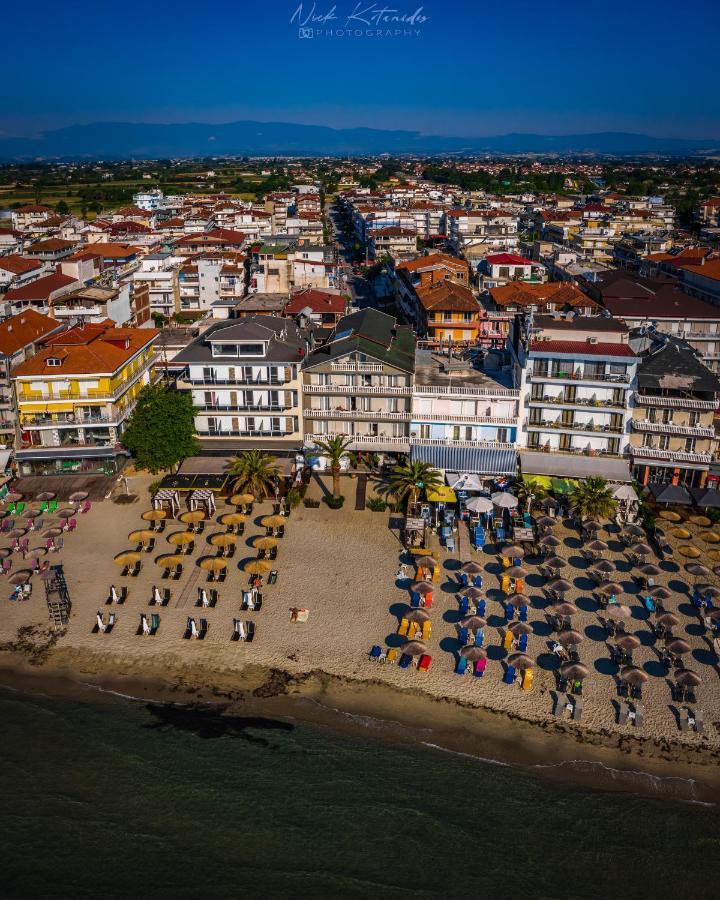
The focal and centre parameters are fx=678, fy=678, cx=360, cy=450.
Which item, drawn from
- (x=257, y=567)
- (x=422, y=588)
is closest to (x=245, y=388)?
(x=257, y=567)

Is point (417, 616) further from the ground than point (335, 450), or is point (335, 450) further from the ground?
point (335, 450)

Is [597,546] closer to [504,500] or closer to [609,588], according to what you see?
[609,588]

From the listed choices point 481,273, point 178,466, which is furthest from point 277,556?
point 481,273

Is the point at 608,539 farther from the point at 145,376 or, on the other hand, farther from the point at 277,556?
the point at 145,376

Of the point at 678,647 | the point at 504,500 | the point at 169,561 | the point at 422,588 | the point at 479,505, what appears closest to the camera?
the point at 678,647

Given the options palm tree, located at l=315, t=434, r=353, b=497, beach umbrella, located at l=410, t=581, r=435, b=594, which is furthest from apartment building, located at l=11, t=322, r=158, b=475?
beach umbrella, located at l=410, t=581, r=435, b=594

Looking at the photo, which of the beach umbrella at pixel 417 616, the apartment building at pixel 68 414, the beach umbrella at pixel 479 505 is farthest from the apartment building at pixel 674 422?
the apartment building at pixel 68 414

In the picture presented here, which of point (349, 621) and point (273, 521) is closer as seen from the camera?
point (349, 621)
